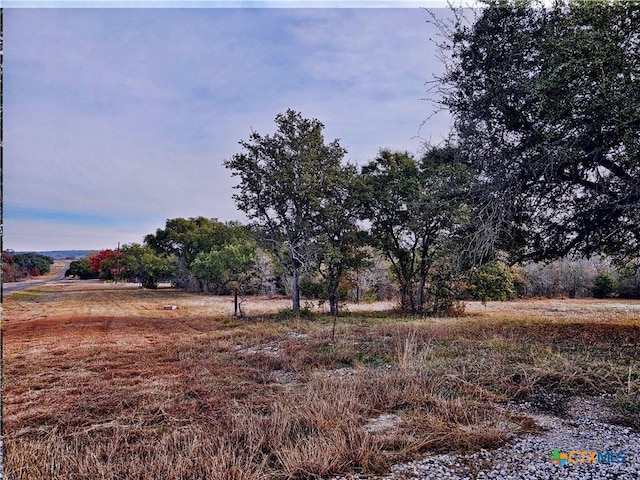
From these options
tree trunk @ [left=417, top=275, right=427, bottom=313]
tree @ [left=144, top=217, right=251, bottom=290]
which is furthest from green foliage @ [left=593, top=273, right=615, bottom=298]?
tree @ [left=144, top=217, right=251, bottom=290]

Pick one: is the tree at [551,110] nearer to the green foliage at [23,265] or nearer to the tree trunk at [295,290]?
the green foliage at [23,265]

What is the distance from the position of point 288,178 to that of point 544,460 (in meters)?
9.35

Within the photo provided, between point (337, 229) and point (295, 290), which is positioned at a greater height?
point (337, 229)

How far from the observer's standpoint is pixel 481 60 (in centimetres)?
485

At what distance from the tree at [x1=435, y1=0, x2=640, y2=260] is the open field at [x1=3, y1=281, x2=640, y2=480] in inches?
73.4

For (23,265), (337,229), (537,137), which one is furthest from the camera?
(337,229)

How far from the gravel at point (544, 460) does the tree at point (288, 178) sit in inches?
345

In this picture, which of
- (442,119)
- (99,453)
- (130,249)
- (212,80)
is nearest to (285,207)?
(442,119)

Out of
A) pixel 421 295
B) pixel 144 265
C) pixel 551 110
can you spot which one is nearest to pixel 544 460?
pixel 551 110

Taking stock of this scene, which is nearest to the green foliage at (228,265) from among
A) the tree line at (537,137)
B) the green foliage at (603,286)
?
the tree line at (537,137)

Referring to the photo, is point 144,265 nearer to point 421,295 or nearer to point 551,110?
point 421,295

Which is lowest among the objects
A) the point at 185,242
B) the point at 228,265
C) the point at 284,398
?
the point at 284,398

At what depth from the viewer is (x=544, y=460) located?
2154 mm

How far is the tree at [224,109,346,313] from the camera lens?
10859 mm
